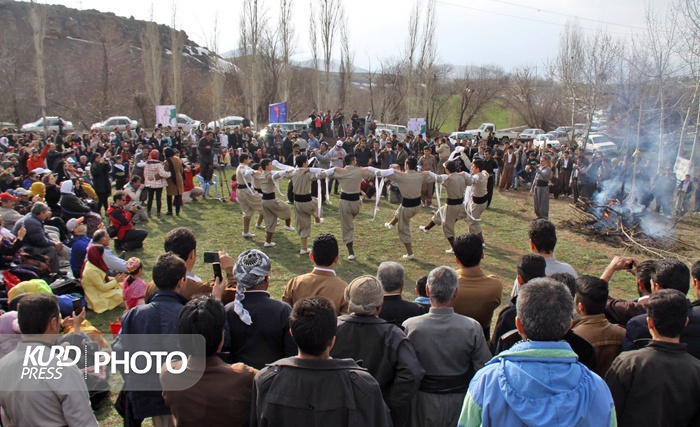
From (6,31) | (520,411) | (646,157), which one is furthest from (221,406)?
(6,31)

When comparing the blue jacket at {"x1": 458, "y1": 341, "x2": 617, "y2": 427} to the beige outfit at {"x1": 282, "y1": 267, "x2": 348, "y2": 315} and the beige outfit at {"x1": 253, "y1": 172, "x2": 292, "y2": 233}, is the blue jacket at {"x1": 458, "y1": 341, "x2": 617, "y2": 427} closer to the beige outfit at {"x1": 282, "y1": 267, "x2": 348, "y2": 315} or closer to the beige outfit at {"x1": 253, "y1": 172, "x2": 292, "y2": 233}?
the beige outfit at {"x1": 282, "y1": 267, "x2": 348, "y2": 315}

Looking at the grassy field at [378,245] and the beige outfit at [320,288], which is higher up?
the beige outfit at [320,288]

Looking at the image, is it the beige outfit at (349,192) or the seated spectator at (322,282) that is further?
the beige outfit at (349,192)

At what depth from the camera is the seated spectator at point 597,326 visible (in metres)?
3.41

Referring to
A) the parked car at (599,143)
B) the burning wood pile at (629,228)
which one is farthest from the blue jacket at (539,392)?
the parked car at (599,143)

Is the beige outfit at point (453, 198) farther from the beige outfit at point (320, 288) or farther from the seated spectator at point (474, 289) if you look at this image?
the beige outfit at point (320, 288)

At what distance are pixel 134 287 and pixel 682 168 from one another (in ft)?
51.0

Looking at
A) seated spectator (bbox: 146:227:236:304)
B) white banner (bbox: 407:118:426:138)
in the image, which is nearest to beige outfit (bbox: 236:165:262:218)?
seated spectator (bbox: 146:227:236:304)

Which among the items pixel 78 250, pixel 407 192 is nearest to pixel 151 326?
pixel 78 250

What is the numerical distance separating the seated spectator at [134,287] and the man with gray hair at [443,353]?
408 centimetres

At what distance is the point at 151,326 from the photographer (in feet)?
11.3

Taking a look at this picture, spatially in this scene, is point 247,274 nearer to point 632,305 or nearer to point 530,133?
point 632,305

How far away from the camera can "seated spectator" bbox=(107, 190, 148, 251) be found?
9.98 metres

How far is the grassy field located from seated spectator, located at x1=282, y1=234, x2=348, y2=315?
363 cm
